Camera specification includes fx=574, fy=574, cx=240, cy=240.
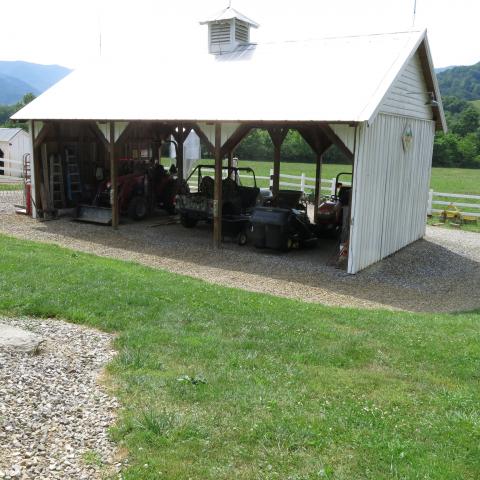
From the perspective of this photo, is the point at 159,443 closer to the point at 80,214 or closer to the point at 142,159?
the point at 80,214

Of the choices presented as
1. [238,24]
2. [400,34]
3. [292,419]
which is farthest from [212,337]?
[238,24]

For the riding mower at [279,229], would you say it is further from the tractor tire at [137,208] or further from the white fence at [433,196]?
the white fence at [433,196]

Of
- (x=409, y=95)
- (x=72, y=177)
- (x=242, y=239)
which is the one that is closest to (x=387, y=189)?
(x=409, y=95)

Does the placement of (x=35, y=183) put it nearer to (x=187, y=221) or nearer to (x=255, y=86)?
(x=187, y=221)

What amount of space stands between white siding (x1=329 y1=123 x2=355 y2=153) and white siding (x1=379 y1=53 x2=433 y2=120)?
895mm

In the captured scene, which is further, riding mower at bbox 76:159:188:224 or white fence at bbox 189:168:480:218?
white fence at bbox 189:168:480:218

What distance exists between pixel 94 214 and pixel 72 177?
2360 mm

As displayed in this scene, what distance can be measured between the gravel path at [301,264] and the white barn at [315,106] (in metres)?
0.67

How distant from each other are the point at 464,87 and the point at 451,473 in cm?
13508

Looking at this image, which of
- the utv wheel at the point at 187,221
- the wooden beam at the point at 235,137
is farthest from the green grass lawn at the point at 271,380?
the utv wheel at the point at 187,221

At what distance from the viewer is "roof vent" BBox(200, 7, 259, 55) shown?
1716cm

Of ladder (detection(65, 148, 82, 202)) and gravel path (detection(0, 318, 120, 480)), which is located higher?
ladder (detection(65, 148, 82, 202))

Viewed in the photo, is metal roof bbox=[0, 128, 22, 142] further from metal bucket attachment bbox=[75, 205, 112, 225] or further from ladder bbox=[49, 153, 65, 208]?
metal bucket attachment bbox=[75, 205, 112, 225]

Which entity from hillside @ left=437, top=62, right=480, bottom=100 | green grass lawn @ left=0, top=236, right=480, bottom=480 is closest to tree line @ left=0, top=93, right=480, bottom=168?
green grass lawn @ left=0, top=236, right=480, bottom=480
